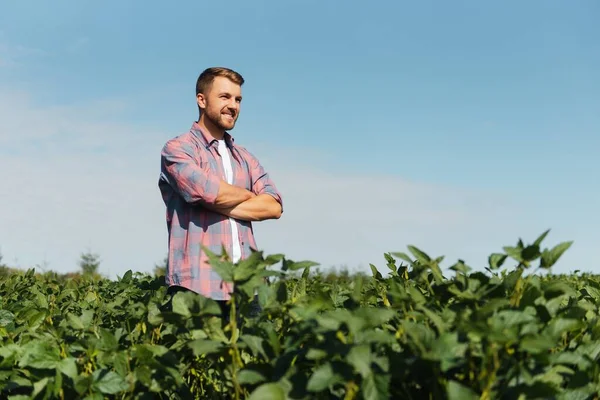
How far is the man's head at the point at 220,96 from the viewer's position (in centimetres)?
537

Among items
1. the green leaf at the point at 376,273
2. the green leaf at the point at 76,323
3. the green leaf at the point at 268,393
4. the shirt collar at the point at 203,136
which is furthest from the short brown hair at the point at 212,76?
the green leaf at the point at 268,393

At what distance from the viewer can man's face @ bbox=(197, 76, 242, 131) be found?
211 inches

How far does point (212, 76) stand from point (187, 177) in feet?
3.11

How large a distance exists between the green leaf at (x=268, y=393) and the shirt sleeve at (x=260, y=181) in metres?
2.99

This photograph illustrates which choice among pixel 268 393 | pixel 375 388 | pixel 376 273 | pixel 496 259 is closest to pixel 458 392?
pixel 375 388

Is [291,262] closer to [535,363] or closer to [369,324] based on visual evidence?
Answer: [369,324]

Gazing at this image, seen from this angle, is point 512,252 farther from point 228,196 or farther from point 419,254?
point 228,196

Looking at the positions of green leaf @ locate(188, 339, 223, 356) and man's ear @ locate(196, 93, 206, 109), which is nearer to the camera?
green leaf @ locate(188, 339, 223, 356)

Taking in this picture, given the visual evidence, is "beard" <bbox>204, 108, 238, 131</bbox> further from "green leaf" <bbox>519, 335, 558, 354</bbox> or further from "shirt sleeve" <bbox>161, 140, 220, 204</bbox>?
"green leaf" <bbox>519, 335, 558, 354</bbox>

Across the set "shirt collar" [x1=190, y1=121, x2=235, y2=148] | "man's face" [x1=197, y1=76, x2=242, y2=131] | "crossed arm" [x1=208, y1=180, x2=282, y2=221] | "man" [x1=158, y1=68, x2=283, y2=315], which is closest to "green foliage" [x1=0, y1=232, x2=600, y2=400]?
"man" [x1=158, y1=68, x2=283, y2=315]

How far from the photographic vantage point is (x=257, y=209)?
17.0 ft

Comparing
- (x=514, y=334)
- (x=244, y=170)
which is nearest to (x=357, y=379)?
(x=514, y=334)

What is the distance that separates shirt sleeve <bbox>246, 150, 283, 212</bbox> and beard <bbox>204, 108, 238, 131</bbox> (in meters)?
0.37

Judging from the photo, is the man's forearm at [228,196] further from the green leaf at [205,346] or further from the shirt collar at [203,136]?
the green leaf at [205,346]
